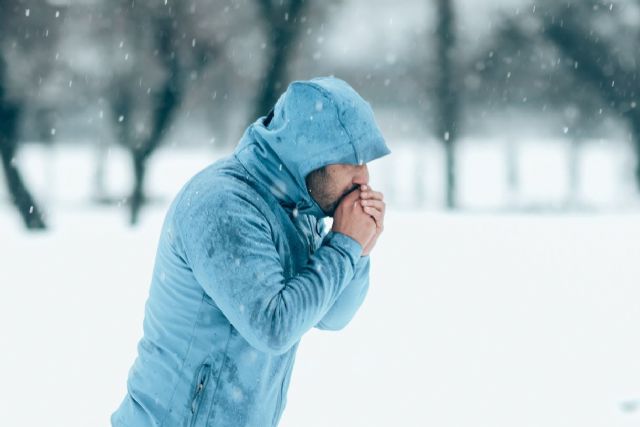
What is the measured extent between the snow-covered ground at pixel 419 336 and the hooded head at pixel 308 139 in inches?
128

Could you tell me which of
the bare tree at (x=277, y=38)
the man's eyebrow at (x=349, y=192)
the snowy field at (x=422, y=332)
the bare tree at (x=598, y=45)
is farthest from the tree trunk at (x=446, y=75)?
the man's eyebrow at (x=349, y=192)

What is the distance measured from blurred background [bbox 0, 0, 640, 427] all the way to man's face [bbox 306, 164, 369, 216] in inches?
126

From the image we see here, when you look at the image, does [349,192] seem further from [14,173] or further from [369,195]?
[14,173]

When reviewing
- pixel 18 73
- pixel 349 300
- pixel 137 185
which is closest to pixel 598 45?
pixel 137 185

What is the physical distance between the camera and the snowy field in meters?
5.15

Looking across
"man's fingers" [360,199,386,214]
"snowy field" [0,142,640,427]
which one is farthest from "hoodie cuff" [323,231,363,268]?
"snowy field" [0,142,640,427]

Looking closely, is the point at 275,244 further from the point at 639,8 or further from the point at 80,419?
the point at 639,8

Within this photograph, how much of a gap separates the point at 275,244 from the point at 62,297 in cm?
660

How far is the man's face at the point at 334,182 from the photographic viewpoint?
194 centimetres

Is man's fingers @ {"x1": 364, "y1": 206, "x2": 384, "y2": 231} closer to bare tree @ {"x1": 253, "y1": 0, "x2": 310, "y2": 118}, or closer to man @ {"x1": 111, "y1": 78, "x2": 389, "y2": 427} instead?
man @ {"x1": 111, "y1": 78, "x2": 389, "y2": 427}

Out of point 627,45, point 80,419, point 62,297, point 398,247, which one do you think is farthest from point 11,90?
point 627,45

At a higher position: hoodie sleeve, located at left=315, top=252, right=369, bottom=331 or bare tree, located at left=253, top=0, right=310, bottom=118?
bare tree, located at left=253, top=0, right=310, bottom=118

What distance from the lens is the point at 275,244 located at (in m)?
1.83

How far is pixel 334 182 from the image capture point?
195 centimetres
